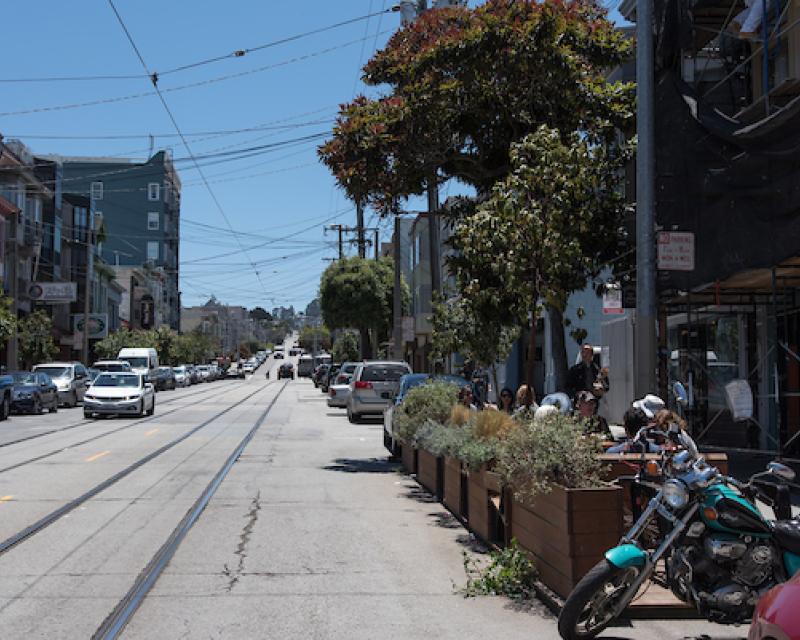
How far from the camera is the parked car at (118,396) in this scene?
29.0 metres

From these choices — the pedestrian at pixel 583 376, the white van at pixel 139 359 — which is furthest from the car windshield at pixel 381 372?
the white van at pixel 139 359

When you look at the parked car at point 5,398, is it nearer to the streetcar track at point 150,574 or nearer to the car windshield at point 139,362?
the streetcar track at point 150,574

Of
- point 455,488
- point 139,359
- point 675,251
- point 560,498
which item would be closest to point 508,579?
point 560,498

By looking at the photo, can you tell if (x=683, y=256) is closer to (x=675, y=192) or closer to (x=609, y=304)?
(x=675, y=192)

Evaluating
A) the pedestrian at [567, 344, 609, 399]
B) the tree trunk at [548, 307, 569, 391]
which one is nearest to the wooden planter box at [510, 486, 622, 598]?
the pedestrian at [567, 344, 609, 399]

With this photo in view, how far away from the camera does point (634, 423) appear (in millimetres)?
8742

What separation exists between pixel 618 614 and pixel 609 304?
13916 millimetres

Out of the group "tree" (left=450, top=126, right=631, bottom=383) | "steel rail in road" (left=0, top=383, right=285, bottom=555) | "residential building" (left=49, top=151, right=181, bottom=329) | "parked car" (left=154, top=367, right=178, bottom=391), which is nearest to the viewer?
"steel rail in road" (left=0, top=383, right=285, bottom=555)

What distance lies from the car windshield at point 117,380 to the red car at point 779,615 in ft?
91.9

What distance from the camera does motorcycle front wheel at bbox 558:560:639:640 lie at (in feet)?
18.2

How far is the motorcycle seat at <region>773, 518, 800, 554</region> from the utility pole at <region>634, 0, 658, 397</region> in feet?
15.5

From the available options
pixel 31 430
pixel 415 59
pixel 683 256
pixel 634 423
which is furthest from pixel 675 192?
pixel 31 430

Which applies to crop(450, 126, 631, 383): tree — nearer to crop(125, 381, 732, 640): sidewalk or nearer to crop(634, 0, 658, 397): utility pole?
crop(634, 0, 658, 397): utility pole

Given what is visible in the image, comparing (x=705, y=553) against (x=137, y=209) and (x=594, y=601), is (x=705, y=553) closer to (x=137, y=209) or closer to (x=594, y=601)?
(x=594, y=601)
